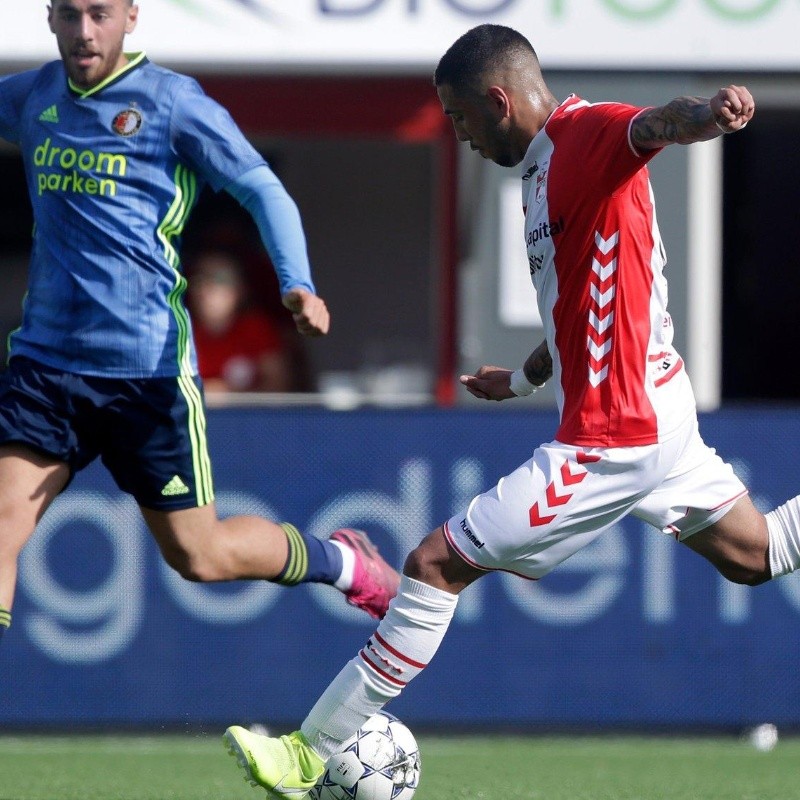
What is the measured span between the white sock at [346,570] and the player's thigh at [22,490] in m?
1.08

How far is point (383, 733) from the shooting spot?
4.48m

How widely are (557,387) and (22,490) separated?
154cm

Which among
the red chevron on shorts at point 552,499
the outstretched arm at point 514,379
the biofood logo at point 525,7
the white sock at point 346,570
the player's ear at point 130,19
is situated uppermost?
the biofood logo at point 525,7

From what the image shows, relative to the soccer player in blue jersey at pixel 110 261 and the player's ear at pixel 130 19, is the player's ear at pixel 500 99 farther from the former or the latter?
the player's ear at pixel 130 19

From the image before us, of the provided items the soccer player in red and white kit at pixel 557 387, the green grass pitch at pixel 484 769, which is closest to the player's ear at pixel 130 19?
the soccer player in red and white kit at pixel 557 387

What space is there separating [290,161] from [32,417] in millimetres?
6369

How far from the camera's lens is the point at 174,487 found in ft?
15.4

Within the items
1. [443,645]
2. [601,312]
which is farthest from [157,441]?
[443,645]

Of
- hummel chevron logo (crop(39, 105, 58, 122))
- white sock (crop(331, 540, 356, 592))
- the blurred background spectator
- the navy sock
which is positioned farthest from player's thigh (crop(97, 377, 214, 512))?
the blurred background spectator

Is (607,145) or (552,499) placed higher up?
(607,145)

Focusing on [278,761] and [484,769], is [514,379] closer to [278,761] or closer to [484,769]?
[278,761]

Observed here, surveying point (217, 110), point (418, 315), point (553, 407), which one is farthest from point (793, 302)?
point (217, 110)

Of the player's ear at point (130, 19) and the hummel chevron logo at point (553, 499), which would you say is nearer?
the hummel chevron logo at point (553, 499)

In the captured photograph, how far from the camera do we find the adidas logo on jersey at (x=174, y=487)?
468cm
